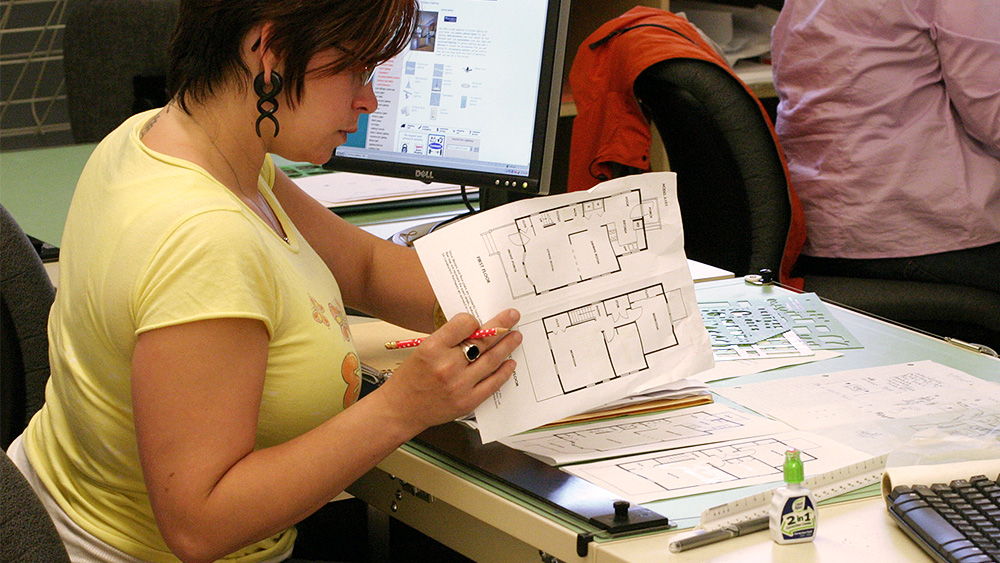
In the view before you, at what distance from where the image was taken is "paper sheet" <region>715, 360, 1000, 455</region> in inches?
38.6

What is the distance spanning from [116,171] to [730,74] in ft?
3.87

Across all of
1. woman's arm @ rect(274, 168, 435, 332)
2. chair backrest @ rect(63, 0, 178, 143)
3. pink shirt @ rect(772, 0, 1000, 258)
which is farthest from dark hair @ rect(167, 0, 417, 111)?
chair backrest @ rect(63, 0, 178, 143)

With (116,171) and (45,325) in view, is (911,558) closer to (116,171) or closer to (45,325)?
(116,171)

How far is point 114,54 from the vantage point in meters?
2.55

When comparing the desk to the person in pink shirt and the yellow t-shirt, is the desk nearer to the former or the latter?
the yellow t-shirt

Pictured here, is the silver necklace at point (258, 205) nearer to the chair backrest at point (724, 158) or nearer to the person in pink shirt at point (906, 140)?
the chair backrest at point (724, 158)

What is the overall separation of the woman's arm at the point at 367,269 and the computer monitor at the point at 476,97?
0.24 meters

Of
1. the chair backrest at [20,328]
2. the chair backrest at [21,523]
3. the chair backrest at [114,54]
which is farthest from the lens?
the chair backrest at [114,54]

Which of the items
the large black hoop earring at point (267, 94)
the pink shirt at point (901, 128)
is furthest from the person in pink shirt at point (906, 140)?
the large black hoop earring at point (267, 94)

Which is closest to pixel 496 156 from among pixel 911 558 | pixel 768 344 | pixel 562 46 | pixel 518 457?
pixel 562 46

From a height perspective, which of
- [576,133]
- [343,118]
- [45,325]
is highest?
[343,118]

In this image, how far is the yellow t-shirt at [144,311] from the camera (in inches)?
31.9

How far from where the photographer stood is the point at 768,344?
123 centimetres

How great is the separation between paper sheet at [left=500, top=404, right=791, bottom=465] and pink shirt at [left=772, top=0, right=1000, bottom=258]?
108cm
